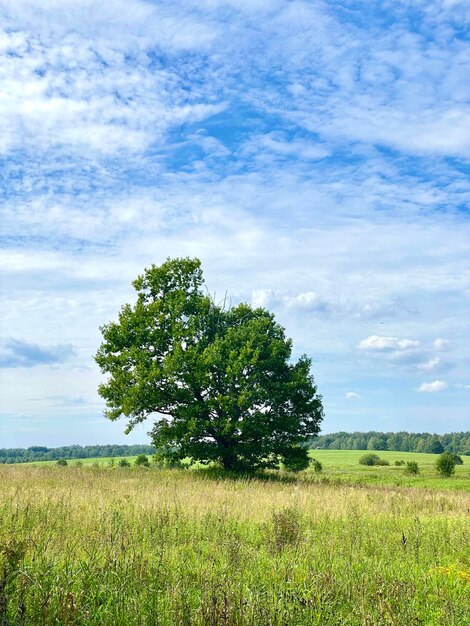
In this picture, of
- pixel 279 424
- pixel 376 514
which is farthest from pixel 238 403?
pixel 376 514

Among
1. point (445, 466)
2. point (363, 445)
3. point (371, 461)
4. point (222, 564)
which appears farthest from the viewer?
point (363, 445)

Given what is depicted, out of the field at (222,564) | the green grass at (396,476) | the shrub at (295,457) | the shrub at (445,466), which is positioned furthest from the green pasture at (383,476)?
the field at (222,564)

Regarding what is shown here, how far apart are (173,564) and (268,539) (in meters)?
2.56

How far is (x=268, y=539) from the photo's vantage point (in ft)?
32.3

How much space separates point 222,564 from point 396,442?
167m

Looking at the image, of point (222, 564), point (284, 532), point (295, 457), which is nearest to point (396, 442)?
point (295, 457)

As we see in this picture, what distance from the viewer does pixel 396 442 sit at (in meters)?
164

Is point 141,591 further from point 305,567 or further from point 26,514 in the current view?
point 26,514

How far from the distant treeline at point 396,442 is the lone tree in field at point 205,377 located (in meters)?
123

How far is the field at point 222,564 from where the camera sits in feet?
18.6

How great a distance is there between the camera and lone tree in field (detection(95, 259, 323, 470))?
99.3 ft

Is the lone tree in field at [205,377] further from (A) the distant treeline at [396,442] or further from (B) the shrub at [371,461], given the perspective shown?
(A) the distant treeline at [396,442]

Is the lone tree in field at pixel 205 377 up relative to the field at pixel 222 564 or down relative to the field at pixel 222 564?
up

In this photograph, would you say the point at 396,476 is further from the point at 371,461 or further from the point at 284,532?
the point at 284,532
